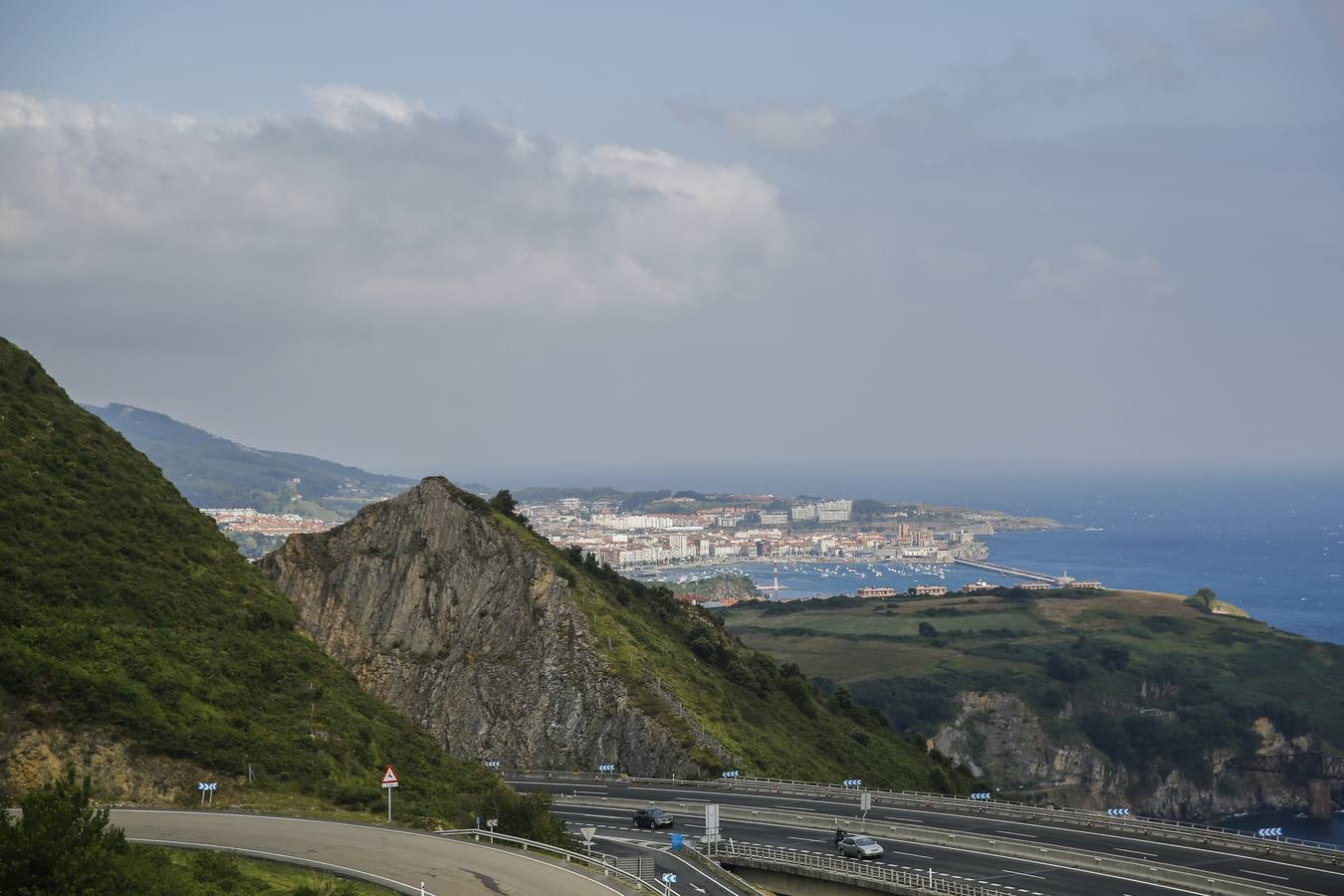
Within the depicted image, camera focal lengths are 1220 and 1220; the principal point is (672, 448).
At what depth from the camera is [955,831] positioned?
5028 cm

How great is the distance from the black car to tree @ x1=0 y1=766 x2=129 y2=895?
3090 cm

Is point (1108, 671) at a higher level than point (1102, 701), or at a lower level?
→ higher

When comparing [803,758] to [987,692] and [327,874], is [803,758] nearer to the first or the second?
[327,874]

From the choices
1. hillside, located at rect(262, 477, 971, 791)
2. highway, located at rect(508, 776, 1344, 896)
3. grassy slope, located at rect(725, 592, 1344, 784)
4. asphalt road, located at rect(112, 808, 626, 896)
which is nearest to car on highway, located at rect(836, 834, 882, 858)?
highway, located at rect(508, 776, 1344, 896)

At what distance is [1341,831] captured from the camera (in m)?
126

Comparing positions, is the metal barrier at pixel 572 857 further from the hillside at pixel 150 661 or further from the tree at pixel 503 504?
the tree at pixel 503 504

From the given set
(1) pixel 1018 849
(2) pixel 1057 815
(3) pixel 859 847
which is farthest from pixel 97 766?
(2) pixel 1057 815

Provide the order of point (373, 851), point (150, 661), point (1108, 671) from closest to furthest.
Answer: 1. point (373, 851)
2. point (150, 661)
3. point (1108, 671)

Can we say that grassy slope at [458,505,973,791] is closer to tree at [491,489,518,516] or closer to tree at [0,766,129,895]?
tree at [491,489,518,516]

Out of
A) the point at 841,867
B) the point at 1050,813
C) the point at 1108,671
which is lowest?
the point at 841,867

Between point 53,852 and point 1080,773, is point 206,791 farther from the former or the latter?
point 1080,773

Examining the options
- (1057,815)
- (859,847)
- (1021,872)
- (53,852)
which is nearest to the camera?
(53,852)

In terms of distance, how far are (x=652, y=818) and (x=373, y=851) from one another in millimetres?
18468

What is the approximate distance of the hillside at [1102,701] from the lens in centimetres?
14438
